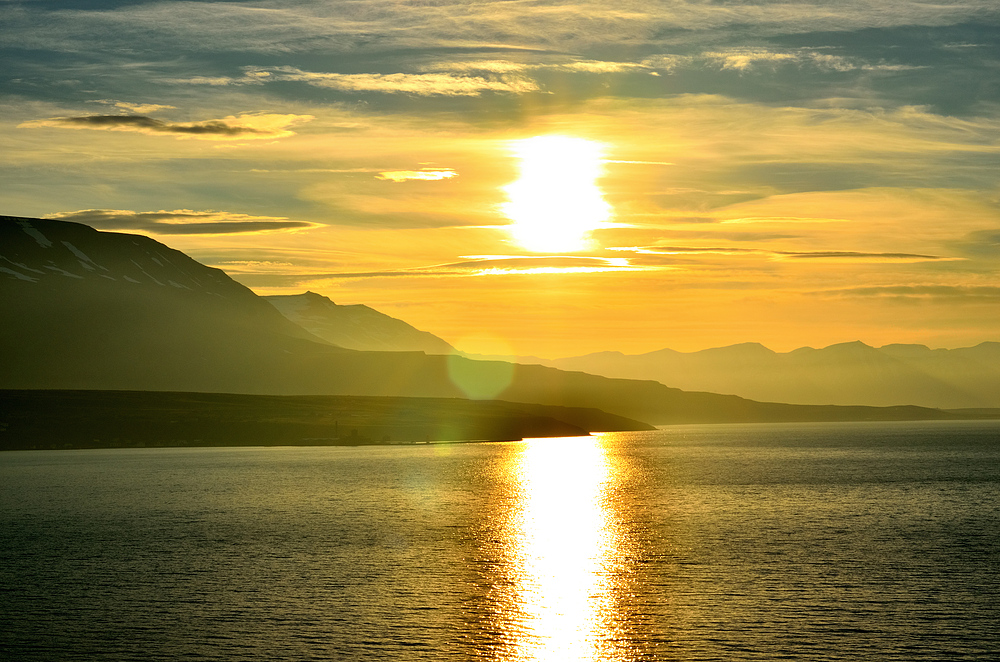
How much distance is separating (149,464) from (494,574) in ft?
486

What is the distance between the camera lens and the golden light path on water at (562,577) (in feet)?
163

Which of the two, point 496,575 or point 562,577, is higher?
point 562,577

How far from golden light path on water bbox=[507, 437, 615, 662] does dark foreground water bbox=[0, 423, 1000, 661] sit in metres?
0.27

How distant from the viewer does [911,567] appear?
232 feet

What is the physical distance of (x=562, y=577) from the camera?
68.2 m

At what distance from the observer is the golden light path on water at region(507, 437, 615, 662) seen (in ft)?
163

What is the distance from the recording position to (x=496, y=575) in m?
68.2

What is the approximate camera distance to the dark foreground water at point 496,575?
49281 mm

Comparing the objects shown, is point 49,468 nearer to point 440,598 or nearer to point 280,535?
point 280,535

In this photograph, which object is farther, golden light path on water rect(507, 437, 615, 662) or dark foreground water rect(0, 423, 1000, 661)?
golden light path on water rect(507, 437, 615, 662)

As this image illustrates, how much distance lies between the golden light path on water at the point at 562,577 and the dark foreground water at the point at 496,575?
27 centimetres

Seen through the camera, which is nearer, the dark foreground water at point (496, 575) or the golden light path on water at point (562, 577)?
the dark foreground water at point (496, 575)

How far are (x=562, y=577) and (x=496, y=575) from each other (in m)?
4.77

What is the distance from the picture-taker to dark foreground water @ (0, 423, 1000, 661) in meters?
49.3
